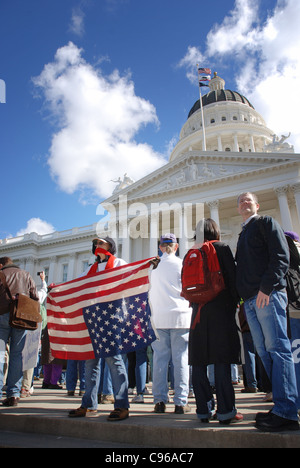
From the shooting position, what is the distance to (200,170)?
28.0m

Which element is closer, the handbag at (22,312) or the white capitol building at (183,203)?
the handbag at (22,312)

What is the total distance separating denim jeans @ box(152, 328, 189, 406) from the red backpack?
3.24ft

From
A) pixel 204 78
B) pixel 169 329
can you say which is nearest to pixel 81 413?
pixel 169 329

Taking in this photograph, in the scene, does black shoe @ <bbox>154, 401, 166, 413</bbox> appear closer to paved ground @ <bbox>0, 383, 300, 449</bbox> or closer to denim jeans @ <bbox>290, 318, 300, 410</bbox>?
paved ground @ <bbox>0, 383, 300, 449</bbox>

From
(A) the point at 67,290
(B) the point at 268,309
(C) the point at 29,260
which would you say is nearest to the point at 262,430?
(B) the point at 268,309

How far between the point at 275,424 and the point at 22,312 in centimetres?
365

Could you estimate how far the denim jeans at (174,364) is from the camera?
400 cm

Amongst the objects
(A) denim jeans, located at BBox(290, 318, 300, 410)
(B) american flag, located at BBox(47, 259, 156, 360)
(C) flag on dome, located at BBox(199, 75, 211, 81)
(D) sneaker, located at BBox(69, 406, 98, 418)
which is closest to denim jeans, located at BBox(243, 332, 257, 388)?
(A) denim jeans, located at BBox(290, 318, 300, 410)

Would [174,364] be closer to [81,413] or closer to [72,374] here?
[81,413]

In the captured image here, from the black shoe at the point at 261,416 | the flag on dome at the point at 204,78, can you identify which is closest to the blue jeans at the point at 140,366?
the black shoe at the point at 261,416

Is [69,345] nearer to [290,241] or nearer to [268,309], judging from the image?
[268,309]

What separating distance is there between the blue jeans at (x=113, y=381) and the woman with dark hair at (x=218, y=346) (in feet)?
2.50

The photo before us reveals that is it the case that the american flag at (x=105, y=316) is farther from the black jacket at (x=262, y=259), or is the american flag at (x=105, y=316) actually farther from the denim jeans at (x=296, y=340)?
the denim jeans at (x=296, y=340)
